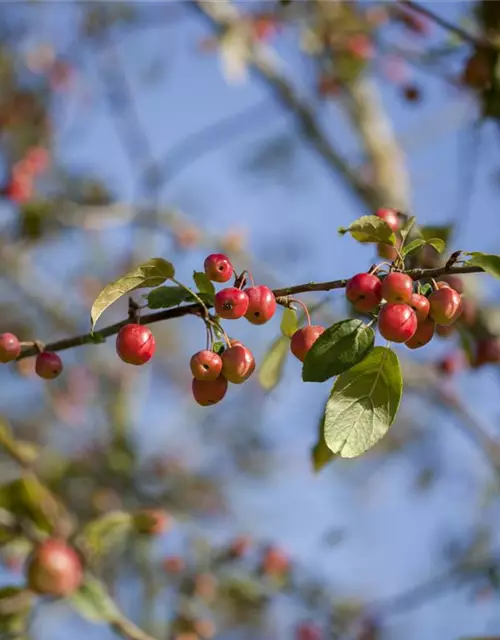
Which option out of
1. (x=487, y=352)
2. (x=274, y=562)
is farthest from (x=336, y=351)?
(x=274, y=562)

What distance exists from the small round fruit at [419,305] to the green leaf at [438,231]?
2.15 feet

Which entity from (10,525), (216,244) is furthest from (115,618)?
(216,244)

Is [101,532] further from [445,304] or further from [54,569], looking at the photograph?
[445,304]

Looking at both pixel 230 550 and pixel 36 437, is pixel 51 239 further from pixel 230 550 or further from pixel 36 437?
pixel 36 437

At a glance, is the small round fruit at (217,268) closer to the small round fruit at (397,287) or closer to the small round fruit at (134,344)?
the small round fruit at (134,344)

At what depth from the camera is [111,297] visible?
55.8 inches

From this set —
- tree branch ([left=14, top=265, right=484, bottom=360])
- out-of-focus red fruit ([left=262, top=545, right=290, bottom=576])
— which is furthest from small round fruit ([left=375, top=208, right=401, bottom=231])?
out-of-focus red fruit ([left=262, top=545, right=290, bottom=576])

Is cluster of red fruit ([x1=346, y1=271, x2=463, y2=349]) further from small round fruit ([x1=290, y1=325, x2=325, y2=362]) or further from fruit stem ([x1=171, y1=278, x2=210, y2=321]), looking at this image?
fruit stem ([x1=171, y1=278, x2=210, y2=321])

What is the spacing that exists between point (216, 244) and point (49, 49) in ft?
11.4

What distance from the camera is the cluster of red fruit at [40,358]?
1.48 metres

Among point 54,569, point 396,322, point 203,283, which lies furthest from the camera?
point 54,569

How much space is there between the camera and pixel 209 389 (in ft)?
4.70

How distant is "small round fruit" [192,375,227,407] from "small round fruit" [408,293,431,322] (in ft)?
1.25

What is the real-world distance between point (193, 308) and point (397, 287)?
1.27ft
